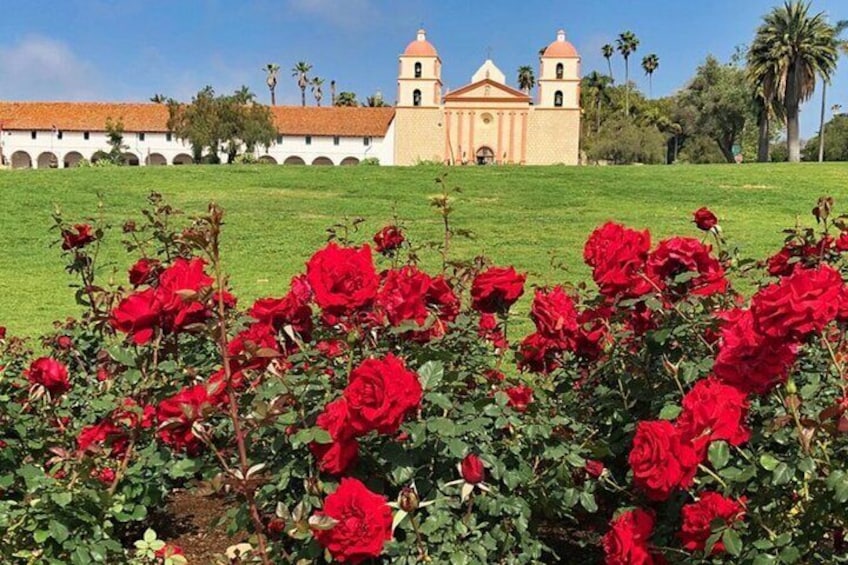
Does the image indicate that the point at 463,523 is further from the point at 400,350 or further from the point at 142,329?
the point at 142,329

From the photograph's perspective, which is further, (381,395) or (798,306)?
(381,395)

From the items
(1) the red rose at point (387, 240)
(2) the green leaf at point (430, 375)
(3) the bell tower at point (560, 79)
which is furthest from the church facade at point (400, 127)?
(2) the green leaf at point (430, 375)

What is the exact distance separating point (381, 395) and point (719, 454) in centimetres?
62

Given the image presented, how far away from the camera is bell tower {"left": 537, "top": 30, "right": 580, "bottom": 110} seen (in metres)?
53.8

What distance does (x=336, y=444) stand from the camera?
5.32 ft

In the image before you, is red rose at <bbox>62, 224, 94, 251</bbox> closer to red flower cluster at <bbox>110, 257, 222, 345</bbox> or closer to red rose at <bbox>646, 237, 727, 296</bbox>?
red flower cluster at <bbox>110, 257, 222, 345</bbox>

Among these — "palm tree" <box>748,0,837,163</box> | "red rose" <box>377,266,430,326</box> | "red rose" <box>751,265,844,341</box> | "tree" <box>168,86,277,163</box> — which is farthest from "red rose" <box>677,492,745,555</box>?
"palm tree" <box>748,0,837,163</box>

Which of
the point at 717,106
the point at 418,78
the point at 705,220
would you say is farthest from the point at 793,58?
the point at 705,220

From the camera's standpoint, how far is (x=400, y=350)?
2139 millimetres

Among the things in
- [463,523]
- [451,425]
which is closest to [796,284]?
[451,425]

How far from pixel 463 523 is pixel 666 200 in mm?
17440

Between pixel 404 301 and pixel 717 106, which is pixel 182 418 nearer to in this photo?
pixel 404 301

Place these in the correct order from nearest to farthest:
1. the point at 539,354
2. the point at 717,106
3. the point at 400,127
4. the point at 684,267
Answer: the point at 684,267 < the point at 539,354 < the point at 400,127 < the point at 717,106

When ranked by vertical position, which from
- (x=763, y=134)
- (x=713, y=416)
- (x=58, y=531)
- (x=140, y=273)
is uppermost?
(x=763, y=134)
